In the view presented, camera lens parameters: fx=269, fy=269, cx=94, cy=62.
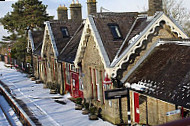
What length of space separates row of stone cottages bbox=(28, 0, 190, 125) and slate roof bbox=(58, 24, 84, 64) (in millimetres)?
389

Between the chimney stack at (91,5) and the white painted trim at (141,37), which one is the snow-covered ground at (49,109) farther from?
the chimney stack at (91,5)

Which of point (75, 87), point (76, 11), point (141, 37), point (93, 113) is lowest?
point (93, 113)

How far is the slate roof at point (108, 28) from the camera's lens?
1337 centimetres

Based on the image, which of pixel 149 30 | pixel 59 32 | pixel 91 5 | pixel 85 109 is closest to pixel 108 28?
pixel 149 30

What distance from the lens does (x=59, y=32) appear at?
2352 centimetres

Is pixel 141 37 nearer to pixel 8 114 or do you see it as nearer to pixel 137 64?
pixel 137 64

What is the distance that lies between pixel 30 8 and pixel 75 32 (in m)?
16.8

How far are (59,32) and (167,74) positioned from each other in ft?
48.4

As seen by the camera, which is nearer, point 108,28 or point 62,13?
point 108,28

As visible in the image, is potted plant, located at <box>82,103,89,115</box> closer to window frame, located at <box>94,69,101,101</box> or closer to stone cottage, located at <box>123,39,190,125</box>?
window frame, located at <box>94,69,101,101</box>

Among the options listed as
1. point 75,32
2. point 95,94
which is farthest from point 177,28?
point 75,32

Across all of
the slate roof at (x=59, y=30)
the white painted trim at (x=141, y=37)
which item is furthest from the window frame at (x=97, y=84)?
the slate roof at (x=59, y=30)

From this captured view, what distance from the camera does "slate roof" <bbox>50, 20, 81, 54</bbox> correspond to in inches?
894

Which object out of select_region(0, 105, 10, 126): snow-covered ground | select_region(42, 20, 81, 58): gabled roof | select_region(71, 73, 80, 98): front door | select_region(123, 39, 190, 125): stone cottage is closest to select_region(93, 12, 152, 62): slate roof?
select_region(123, 39, 190, 125): stone cottage
